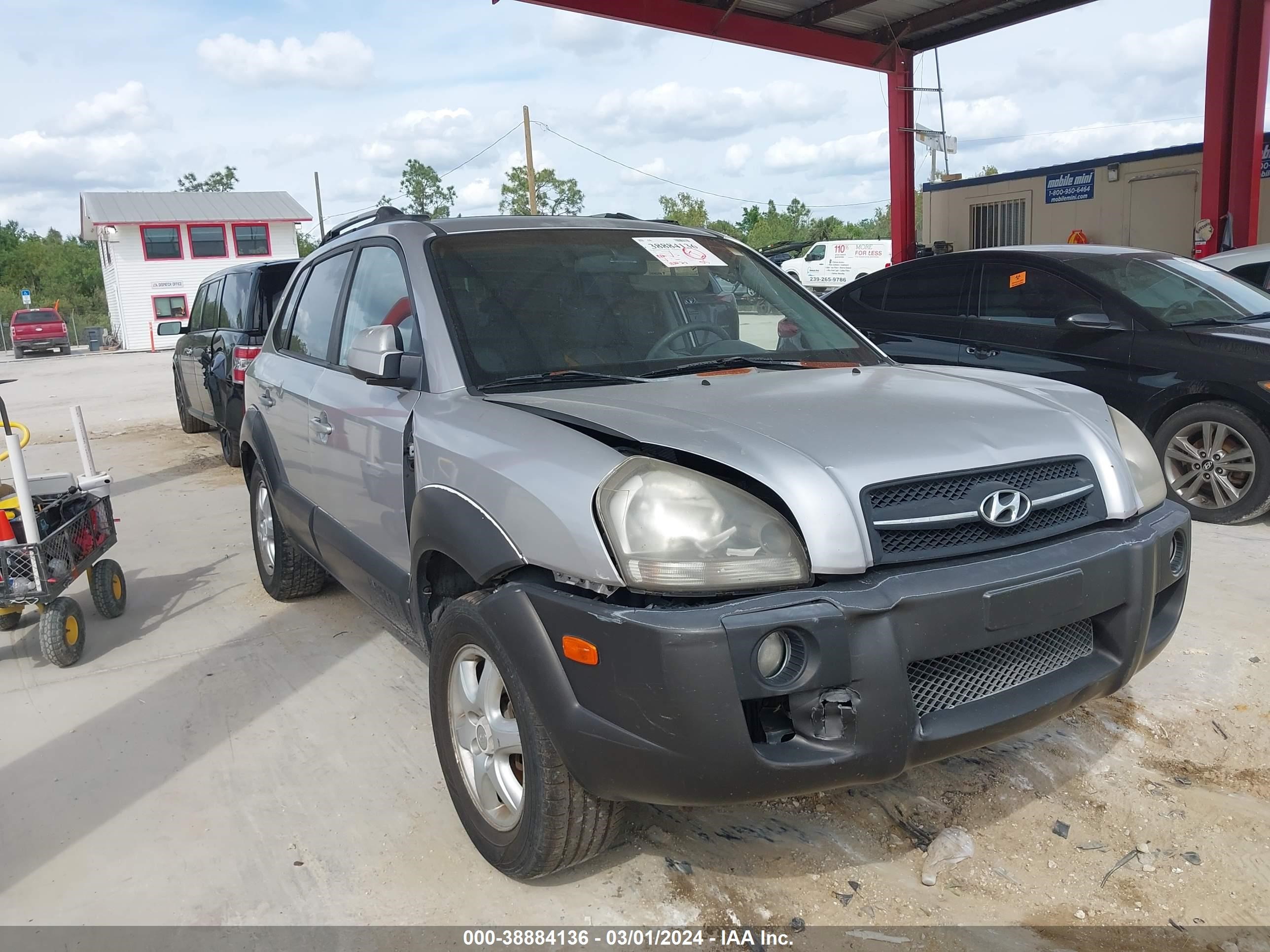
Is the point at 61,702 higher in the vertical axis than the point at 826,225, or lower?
lower

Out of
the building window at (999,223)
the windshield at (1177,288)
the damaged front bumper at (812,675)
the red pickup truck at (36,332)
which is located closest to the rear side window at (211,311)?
the windshield at (1177,288)

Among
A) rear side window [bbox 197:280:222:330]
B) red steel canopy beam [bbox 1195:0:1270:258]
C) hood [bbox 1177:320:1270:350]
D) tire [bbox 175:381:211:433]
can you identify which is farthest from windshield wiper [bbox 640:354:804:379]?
red steel canopy beam [bbox 1195:0:1270:258]

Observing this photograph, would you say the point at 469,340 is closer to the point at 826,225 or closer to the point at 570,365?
the point at 570,365

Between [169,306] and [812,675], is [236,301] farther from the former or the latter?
[169,306]

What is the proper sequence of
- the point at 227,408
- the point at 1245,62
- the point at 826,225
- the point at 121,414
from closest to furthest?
the point at 227,408, the point at 1245,62, the point at 121,414, the point at 826,225

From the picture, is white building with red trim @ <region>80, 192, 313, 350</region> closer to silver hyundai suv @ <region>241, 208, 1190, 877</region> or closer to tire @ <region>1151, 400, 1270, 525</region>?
tire @ <region>1151, 400, 1270, 525</region>

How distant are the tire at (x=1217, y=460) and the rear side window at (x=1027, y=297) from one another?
0.92 metres

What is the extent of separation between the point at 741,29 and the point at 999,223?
24.6ft

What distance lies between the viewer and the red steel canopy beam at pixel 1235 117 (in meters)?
11.4

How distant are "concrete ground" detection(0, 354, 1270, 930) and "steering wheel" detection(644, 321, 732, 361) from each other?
4.61 ft

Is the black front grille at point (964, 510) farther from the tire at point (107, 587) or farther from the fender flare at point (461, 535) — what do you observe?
the tire at point (107, 587)

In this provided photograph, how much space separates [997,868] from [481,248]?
7.96 feet

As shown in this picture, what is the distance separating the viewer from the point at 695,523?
2174mm

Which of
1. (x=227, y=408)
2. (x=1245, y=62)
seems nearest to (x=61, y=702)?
(x=227, y=408)
